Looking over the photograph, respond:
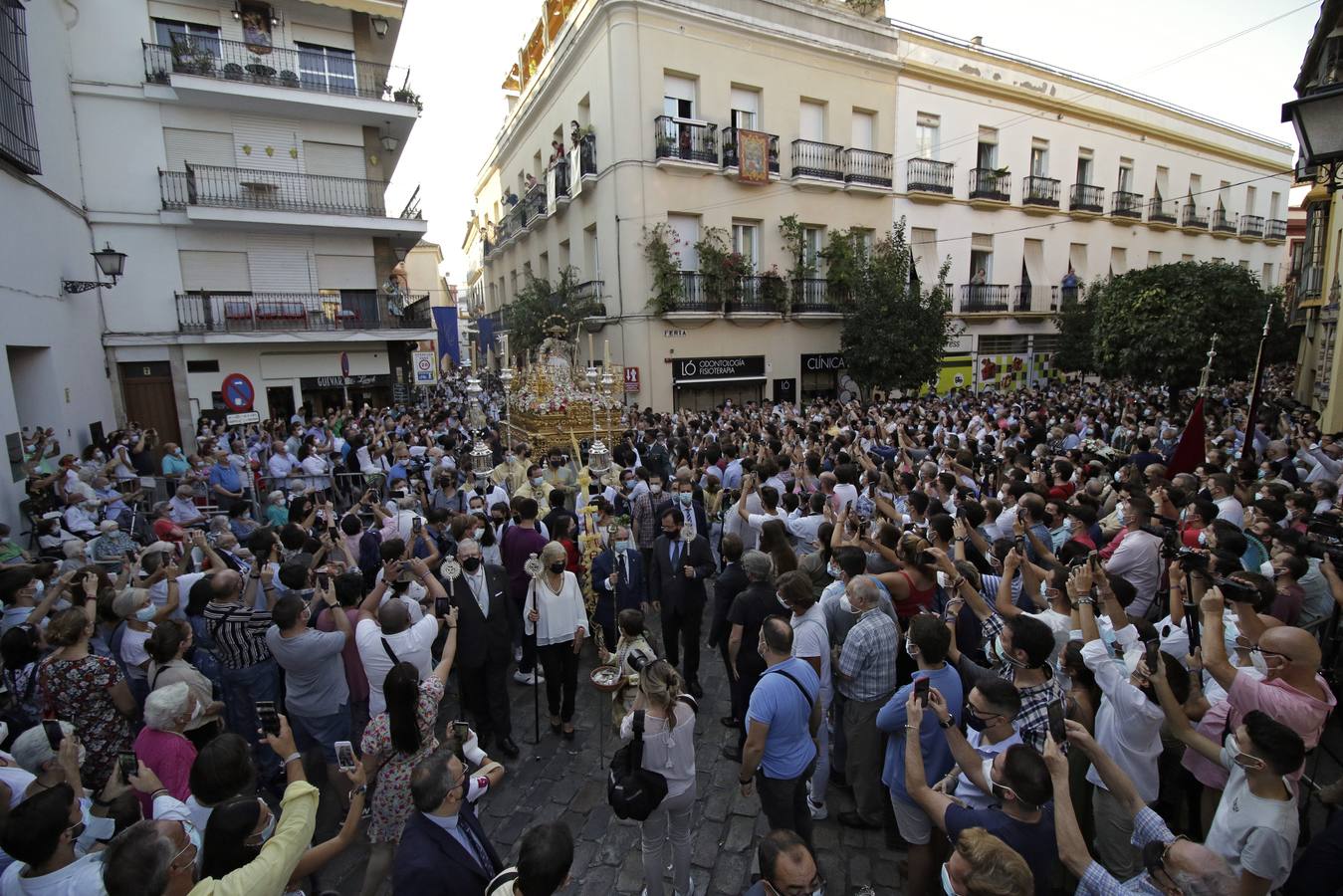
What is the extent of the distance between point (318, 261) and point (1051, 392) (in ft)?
73.0

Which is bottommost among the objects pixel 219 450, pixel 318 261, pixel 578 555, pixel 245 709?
pixel 245 709

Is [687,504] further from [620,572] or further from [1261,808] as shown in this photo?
[1261,808]

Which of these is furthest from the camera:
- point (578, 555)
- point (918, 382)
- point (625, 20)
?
point (918, 382)

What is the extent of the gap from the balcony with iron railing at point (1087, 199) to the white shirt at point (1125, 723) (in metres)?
26.7

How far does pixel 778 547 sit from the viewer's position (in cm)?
477

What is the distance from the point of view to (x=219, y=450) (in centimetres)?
941

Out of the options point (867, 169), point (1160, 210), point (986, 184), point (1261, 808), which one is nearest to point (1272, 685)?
point (1261, 808)

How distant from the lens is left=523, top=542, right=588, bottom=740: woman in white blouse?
4785 millimetres

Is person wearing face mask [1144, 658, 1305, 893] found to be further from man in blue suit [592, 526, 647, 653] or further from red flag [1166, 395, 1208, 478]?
red flag [1166, 395, 1208, 478]

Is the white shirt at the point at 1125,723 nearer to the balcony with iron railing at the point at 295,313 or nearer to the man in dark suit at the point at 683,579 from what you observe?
the man in dark suit at the point at 683,579

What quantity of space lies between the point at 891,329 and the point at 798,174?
17.3 feet

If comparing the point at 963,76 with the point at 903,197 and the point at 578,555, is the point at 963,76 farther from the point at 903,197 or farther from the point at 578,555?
the point at 578,555

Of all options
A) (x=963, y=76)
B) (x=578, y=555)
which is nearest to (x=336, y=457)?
(x=578, y=555)

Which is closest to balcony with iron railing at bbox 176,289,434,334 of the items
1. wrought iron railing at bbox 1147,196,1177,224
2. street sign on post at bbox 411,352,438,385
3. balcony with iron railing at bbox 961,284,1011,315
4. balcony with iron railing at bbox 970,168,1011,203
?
street sign on post at bbox 411,352,438,385
